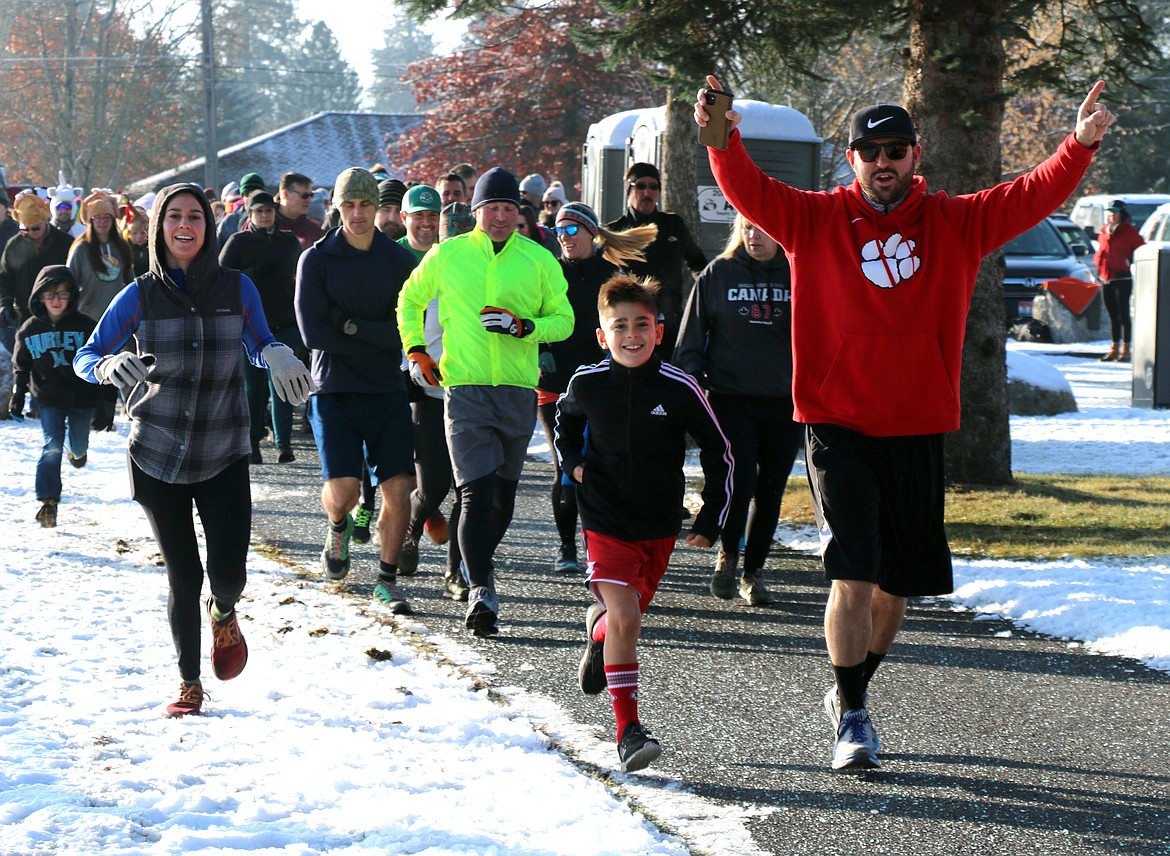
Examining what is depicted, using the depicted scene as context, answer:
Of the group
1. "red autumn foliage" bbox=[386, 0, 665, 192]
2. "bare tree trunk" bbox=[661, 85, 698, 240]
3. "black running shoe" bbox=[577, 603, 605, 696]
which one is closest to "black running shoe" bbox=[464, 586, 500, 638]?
"black running shoe" bbox=[577, 603, 605, 696]

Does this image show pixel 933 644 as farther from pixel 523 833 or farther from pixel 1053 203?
pixel 523 833

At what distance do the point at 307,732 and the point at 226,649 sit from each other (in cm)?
54

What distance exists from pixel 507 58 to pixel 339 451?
33967 millimetres

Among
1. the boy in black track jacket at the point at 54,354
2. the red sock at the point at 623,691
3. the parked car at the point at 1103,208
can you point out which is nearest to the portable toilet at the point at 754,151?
the boy in black track jacket at the point at 54,354

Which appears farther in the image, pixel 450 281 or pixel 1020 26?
pixel 1020 26

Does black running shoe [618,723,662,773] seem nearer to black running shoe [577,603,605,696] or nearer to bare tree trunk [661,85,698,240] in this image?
black running shoe [577,603,605,696]

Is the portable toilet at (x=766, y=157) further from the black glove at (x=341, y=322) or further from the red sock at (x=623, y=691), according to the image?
the red sock at (x=623, y=691)

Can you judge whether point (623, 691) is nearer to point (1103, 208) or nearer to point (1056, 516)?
point (1056, 516)

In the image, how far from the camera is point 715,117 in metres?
5.06

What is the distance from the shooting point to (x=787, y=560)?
916cm

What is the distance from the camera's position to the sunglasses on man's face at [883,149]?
17.0ft

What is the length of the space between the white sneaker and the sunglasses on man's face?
1862mm

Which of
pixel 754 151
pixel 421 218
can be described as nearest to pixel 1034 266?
pixel 754 151

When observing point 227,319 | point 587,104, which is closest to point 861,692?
point 227,319
